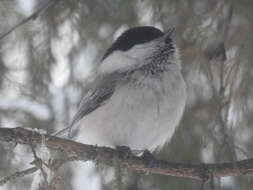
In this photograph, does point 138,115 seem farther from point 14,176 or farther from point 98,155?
point 14,176

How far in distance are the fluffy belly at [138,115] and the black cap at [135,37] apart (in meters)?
0.40

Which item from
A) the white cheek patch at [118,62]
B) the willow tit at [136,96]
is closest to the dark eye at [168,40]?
the willow tit at [136,96]

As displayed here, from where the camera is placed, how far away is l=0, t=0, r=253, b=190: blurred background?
2.70m

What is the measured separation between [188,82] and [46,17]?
1191mm

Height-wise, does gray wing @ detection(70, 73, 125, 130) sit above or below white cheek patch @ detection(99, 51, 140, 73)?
below

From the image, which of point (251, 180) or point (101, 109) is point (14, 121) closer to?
→ point (101, 109)

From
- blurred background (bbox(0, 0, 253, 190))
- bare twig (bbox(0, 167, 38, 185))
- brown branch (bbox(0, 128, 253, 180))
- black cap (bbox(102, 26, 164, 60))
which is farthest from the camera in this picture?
black cap (bbox(102, 26, 164, 60))

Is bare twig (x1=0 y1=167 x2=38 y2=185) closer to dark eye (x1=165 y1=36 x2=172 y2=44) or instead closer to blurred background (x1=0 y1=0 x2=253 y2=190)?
blurred background (x1=0 y1=0 x2=253 y2=190)

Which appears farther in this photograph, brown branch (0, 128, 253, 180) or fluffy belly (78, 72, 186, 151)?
fluffy belly (78, 72, 186, 151)

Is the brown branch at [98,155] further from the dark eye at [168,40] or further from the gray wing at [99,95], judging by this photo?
the dark eye at [168,40]

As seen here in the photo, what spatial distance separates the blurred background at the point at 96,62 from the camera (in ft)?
8.86

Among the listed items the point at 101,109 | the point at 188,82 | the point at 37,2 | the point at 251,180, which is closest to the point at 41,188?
the point at 101,109

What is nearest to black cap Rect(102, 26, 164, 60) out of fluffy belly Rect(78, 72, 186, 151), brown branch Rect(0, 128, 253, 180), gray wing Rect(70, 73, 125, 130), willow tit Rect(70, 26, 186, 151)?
willow tit Rect(70, 26, 186, 151)

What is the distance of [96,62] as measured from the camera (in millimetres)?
3629
